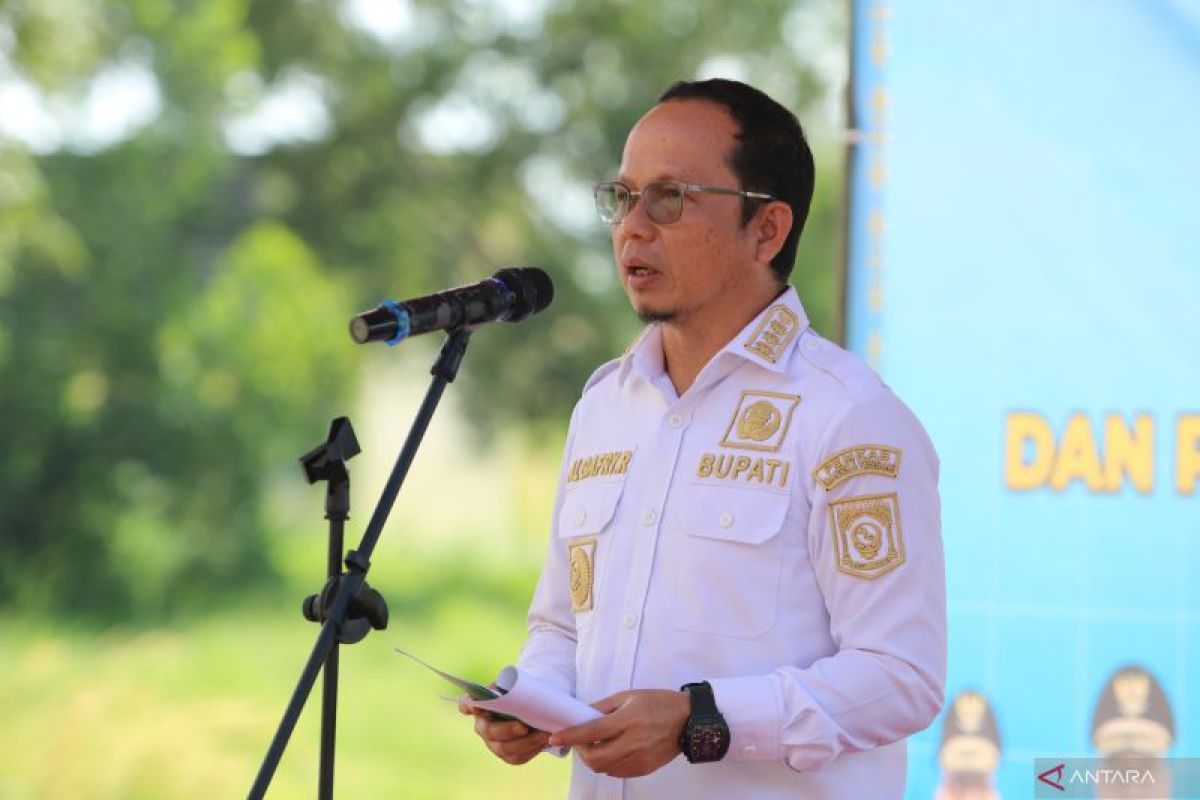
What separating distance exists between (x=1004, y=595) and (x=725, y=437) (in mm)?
974

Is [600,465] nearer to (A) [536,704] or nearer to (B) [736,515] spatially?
(B) [736,515]

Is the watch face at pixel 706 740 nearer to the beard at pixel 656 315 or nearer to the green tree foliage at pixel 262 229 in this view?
Result: the beard at pixel 656 315

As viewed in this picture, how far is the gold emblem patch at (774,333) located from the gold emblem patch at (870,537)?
26cm

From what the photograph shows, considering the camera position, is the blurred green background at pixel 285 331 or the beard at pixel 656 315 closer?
the beard at pixel 656 315

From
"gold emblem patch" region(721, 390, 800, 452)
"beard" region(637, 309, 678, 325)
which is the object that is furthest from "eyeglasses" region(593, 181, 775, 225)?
"gold emblem patch" region(721, 390, 800, 452)

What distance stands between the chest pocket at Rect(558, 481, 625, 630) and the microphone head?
0.30 meters

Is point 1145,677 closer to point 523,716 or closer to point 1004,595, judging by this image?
point 1004,595

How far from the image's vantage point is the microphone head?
2.11 meters

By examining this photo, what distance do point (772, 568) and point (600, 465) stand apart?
13.5 inches

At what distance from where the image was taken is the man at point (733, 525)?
1993 mm

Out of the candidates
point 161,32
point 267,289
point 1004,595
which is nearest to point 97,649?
point 267,289

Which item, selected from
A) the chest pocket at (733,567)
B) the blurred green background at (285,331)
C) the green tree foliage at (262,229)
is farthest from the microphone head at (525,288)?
the green tree foliage at (262,229)

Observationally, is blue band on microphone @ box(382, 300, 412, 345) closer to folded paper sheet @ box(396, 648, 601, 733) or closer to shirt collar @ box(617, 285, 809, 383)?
folded paper sheet @ box(396, 648, 601, 733)

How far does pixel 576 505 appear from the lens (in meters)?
2.33
